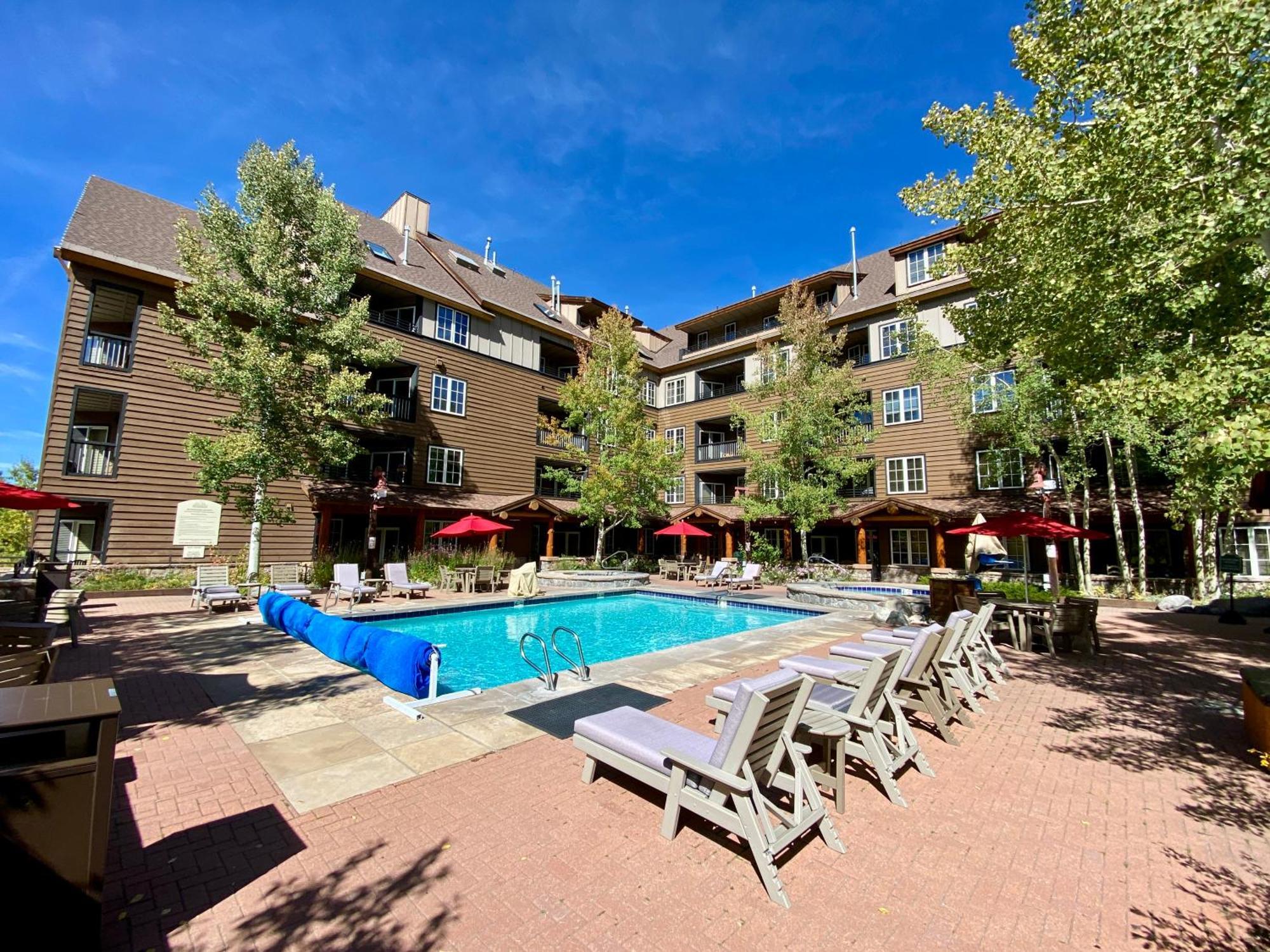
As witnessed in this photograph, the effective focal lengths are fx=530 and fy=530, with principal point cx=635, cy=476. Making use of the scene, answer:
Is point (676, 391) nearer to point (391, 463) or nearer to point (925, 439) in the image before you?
point (925, 439)

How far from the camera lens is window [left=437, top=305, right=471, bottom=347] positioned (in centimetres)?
2331

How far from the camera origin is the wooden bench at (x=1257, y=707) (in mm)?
4492

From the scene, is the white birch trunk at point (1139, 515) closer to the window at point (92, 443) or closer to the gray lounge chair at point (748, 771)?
the gray lounge chair at point (748, 771)

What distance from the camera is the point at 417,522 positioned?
2127 cm

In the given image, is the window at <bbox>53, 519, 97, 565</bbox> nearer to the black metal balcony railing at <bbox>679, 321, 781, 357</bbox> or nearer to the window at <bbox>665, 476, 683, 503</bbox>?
the window at <bbox>665, 476, 683, 503</bbox>

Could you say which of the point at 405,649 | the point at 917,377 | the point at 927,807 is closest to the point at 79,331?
the point at 405,649

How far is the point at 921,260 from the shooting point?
76.9 ft

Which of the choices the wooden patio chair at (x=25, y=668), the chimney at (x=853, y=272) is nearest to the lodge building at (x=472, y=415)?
the chimney at (x=853, y=272)

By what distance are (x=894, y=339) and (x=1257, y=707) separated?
22.2 metres

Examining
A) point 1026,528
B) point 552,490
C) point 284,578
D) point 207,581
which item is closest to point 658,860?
point 1026,528

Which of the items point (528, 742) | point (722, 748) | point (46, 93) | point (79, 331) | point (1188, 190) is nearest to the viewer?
point (722, 748)

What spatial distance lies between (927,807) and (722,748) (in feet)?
6.12

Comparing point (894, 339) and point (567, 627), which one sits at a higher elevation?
point (894, 339)

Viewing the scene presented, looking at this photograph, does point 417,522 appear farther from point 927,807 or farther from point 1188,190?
point 1188,190
